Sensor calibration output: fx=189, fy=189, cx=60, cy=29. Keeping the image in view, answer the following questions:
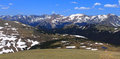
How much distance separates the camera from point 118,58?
151 ft

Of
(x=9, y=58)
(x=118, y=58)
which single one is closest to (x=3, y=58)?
(x=9, y=58)

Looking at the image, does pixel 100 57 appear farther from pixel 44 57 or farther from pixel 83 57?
pixel 44 57

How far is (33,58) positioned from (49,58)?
3851mm

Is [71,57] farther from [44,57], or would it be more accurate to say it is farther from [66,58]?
[44,57]

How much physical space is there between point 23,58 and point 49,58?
6220 mm

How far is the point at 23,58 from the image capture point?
148 feet

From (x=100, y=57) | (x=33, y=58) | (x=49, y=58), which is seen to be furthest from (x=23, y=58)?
(x=100, y=57)

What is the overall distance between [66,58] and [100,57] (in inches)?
331

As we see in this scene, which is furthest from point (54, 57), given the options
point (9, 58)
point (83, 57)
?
point (9, 58)

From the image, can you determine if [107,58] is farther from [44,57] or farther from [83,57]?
[44,57]

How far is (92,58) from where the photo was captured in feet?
150

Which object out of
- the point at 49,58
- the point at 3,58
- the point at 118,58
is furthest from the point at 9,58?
the point at 118,58

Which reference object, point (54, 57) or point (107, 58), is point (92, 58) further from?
point (54, 57)

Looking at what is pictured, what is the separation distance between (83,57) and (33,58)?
12354mm
